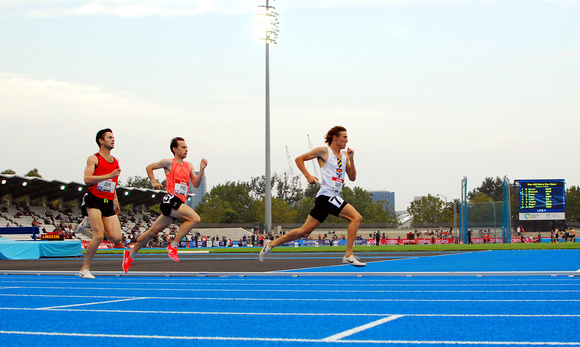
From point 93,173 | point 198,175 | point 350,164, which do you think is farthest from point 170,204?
point 350,164

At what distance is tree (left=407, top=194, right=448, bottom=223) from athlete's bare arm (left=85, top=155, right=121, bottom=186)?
12759 centimetres

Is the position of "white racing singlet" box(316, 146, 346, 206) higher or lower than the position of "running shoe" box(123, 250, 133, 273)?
higher

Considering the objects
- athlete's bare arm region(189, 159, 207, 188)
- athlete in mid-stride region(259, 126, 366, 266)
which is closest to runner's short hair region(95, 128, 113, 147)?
athlete's bare arm region(189, 159, 207, 188)

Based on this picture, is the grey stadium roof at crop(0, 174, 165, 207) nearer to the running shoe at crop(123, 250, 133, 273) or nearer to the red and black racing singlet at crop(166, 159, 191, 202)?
the running shoe at crop(123, 250, 133, 273)

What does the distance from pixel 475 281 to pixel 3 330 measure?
21.1 feet

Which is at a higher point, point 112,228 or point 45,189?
point 45,189

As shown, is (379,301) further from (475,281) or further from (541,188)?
(541,188)

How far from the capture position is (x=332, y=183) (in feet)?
34.1

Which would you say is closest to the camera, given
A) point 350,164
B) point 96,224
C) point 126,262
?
point 96,224

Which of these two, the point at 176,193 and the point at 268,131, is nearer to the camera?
the point at 176,193

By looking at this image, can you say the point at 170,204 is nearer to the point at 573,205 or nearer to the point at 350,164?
the point at 350,164

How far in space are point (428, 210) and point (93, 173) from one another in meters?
129

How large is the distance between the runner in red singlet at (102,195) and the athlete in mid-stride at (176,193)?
58 cm

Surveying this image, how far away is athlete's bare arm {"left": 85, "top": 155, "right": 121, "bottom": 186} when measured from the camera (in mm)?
10219
